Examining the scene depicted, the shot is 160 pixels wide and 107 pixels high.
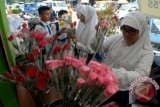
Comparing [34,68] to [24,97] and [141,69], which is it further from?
[141,69]

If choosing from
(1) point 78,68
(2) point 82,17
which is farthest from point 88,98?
(2) point 82,17

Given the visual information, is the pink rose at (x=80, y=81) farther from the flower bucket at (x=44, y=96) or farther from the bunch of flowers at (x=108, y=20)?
the bunch of flowers at (x=108, y=20)

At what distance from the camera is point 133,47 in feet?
5.51

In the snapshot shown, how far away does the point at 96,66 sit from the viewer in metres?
0.75

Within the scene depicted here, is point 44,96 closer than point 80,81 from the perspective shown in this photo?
No

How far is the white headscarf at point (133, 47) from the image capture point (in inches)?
64.0

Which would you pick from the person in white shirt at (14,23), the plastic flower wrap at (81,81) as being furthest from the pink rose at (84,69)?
the person in white shirt at (14,23)

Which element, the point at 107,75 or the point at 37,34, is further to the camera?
the point at 37,34

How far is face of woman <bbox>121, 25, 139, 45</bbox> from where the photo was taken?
5.38 feet

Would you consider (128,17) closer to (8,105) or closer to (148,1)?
(148,1)

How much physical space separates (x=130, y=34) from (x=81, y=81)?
99 centimetres

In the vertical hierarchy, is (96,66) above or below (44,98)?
above

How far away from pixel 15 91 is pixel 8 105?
56 mm

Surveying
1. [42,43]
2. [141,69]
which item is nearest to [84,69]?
A: [42,43]
